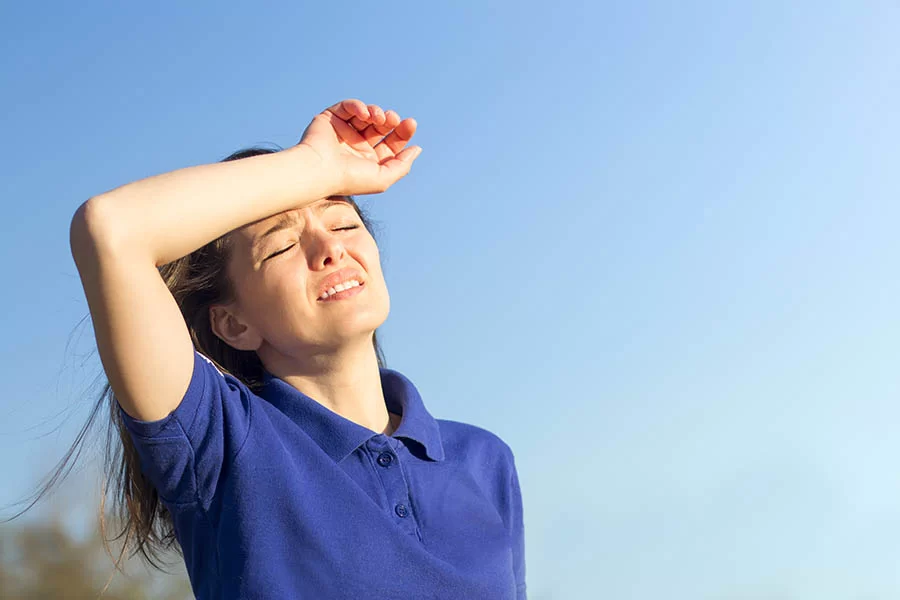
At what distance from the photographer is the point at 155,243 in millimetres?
2412

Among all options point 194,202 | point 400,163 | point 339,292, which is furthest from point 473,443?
point 194,202

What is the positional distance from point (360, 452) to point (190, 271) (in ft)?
2.93

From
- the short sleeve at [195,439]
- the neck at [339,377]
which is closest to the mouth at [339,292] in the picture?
the neck at [339,377]

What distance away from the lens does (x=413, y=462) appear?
3.02 m

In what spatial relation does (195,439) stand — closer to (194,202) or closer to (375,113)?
(194,202)

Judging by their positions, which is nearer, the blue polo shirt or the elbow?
the elbow

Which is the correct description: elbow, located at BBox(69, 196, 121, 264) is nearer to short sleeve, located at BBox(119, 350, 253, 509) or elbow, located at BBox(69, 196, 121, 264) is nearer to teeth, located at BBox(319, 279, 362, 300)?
short sleeve, located at BBox(119, 350, 253, 509)

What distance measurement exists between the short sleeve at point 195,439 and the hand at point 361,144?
68 centimetres

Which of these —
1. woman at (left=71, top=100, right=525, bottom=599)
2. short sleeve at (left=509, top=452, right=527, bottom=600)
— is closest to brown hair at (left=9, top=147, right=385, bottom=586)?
woman at (left=71, top=100, right=525, bottom=599)

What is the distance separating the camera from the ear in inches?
124

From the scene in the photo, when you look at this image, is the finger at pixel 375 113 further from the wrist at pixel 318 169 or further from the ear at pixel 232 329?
the ear at pixel 232 329

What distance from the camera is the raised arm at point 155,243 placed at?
231cm

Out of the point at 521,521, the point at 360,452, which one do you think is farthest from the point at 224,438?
the point at 521,521

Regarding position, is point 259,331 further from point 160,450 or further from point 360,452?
point 160,450
